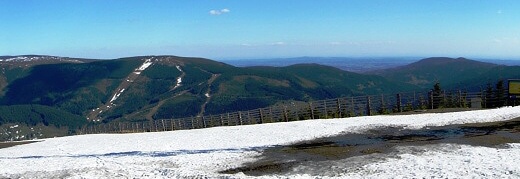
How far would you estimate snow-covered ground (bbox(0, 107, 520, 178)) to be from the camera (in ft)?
59.7

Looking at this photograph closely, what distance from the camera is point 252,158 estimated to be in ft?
76.2

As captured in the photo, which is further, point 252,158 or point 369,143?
point 369,143

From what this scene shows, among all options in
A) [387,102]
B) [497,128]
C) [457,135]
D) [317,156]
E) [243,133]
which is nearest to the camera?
[317,156]

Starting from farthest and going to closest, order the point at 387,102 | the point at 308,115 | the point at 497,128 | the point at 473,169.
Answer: the point at 387,102
the point at 308,115
the point at 497,128
the point at 473,169

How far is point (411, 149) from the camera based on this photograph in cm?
2258

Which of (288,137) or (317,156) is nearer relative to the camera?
(317,156)

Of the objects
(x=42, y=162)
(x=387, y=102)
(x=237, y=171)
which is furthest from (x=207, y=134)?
(x=387, y=102)

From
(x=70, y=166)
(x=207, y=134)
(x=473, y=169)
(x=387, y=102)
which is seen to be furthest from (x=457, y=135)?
(x=387, y=102)

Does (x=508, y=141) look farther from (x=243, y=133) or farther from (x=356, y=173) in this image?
(x=243, y=133)

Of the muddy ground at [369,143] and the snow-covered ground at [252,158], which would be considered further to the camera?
the muddy ground at [369,143]

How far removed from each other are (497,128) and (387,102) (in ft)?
95.0

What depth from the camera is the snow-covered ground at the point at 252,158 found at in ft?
59.7

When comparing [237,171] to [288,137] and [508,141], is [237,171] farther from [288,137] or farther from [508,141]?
[508,141]

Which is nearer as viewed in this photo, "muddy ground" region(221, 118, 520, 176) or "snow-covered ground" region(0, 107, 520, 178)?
"snow-covered ground" region(0, 107, 520, 178)
